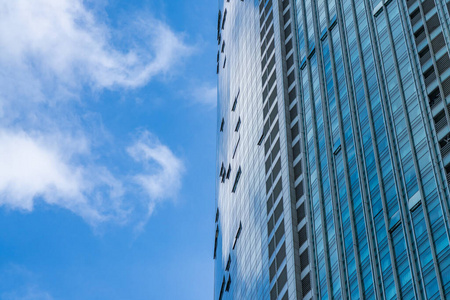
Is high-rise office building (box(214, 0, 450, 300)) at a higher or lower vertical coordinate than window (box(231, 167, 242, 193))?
lower

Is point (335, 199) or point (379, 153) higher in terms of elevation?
point (379, 153)

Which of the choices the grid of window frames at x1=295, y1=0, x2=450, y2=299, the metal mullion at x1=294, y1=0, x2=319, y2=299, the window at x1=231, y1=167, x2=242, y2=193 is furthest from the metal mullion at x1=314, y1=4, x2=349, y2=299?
the window at x1=231, y1=167, x2=242, y2=193

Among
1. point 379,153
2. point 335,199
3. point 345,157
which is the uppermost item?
point 345,157

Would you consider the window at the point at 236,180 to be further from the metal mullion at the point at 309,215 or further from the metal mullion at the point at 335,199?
the metal mullion at the point at 335,199

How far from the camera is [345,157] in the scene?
80875 mm

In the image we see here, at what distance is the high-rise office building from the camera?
6644 centimetres

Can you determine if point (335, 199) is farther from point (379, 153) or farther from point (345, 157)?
point (379, 153)

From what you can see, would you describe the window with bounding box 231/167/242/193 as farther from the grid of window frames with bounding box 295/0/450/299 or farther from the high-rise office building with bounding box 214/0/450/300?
the grid of window frames with bounding box 295/0/450/299

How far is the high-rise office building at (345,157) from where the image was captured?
218 feet

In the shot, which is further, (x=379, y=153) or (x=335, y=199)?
(x=335, y=199)

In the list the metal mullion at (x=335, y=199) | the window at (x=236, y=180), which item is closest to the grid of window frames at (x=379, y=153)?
the metal mullion at (x=335, y=199)

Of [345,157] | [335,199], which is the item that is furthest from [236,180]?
[335,199]

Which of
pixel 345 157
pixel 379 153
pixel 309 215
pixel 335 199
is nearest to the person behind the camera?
pixel 379 153

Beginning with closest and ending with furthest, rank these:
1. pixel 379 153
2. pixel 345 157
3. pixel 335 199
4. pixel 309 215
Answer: pixel 379 153
pixel 335 199
pixel 345 157
pixel 309 215
